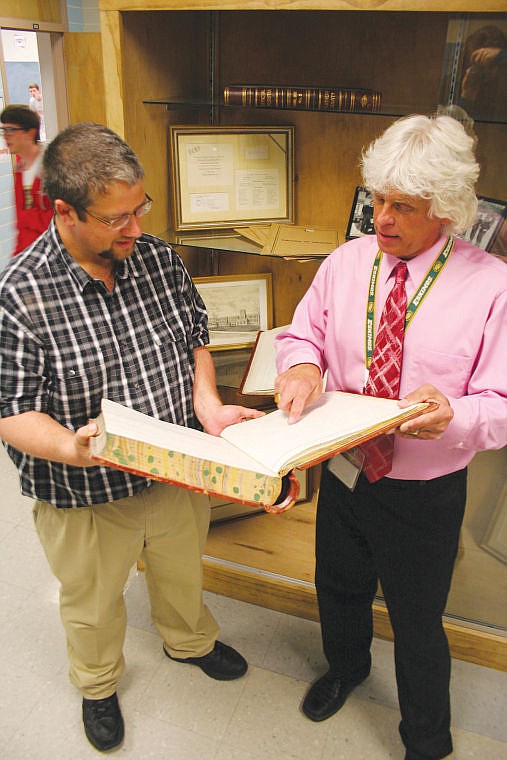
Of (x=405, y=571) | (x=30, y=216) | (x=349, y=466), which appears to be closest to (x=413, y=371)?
(x=349, y=466)

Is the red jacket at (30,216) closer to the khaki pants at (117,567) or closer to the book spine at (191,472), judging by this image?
the khaki pants at (117,567)

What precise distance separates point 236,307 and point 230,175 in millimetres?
452

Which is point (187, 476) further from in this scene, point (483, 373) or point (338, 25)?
point (338, 25)

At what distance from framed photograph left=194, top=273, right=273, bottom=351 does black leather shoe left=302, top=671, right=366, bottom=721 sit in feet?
3.65

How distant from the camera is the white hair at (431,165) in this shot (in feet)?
3.74

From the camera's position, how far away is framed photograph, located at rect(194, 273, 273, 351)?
2.14 meters

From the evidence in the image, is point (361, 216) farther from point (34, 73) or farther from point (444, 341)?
point (34, 73)

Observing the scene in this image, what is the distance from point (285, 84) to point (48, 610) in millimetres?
1932

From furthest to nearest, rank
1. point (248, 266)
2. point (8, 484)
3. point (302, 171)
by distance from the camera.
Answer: point (8, 484), point (248, 266), point (302, 171)

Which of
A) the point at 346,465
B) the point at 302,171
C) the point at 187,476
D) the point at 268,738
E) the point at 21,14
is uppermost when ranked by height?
the point at 21,14

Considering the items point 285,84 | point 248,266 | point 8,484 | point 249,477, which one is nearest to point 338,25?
point 285,84

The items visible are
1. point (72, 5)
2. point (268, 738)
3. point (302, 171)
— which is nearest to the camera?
point (268, 738)

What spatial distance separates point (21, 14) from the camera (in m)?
3.22

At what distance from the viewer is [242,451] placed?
3.94 feet
